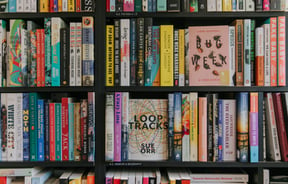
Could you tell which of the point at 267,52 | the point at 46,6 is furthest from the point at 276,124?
the point at 46,6

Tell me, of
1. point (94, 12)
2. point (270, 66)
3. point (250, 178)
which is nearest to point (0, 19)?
point (94, 12)

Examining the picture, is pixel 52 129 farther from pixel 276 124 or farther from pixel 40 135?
pixel 276 124

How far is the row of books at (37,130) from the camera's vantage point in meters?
1.12

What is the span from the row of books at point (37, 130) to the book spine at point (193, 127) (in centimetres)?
46

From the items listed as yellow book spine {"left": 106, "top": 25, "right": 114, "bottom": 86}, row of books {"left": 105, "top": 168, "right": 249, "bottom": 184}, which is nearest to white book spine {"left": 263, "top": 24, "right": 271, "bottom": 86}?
row of books {"left": 105, "top": 168, "right": 249, "bottom": 184}

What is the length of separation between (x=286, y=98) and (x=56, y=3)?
3.53 ft

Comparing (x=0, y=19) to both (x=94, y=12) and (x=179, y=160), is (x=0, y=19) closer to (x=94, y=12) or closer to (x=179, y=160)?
(x=94, y=12)

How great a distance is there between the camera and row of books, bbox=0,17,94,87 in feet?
3.65

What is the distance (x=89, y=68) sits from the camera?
3.64 feet

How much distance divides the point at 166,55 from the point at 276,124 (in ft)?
1.85

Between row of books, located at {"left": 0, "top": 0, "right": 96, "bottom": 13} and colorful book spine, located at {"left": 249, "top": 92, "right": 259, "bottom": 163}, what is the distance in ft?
2.62

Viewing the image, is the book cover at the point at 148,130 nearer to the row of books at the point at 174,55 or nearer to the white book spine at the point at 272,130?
the row of books at the point at 174,55

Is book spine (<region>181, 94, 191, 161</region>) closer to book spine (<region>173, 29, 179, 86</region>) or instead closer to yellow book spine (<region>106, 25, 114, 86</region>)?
book spine (<region>173, 29, 179, 86</region>)

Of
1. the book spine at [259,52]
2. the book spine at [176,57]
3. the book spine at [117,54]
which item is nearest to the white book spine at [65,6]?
the book spine at [117,54]
